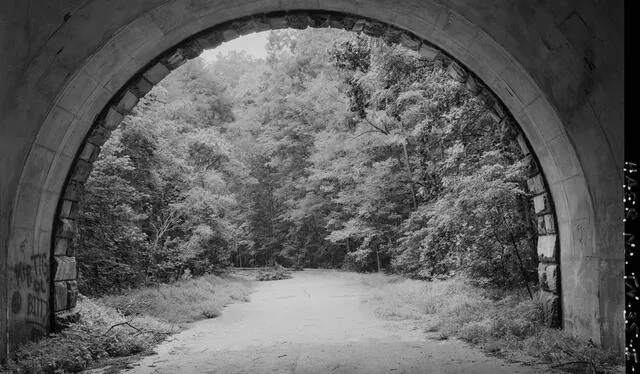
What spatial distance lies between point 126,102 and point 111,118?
34 centimetres

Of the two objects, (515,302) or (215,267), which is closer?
(515,302)

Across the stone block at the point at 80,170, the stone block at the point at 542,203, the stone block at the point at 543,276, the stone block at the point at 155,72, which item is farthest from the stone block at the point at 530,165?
the stone block at the point at 80,170

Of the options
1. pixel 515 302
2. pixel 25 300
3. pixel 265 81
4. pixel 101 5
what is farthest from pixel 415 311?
pixel 265 81

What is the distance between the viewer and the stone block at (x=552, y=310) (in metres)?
7.39

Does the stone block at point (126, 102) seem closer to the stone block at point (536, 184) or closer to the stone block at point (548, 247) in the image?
the stone block at point (536, 184)

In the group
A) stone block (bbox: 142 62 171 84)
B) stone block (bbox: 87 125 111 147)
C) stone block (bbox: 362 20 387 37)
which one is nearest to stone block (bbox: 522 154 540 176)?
stone block (bbox: 362 20 387 37)

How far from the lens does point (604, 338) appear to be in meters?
6.20

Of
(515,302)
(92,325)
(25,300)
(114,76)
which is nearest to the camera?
(25,300)

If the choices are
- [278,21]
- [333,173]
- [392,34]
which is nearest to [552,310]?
[392,34]

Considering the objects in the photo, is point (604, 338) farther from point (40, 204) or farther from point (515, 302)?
point (40, 204)

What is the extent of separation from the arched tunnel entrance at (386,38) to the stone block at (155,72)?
19mm

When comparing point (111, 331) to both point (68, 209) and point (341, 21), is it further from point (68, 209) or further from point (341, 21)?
point (341, 21)

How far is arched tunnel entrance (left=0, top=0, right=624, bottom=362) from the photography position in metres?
5.95

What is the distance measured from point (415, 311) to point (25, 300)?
796 centimetres
